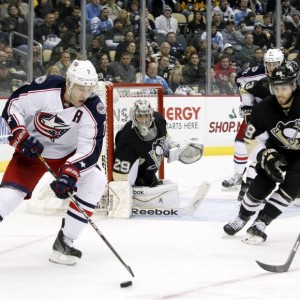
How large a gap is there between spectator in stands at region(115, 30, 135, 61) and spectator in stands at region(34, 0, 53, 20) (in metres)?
0.97

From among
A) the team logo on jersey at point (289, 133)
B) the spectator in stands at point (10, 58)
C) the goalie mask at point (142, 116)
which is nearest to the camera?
the team logo on jersey at point (289, 133)

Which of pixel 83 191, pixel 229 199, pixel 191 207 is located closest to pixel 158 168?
pixel 191 207

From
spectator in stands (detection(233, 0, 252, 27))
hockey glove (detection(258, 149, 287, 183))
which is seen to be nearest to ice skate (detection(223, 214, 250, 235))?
hockey glove (detection(258, 149, 287, 183))

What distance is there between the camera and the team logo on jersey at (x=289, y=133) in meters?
4.71

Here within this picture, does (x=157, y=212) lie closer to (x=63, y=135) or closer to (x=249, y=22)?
(x=63, y=135)

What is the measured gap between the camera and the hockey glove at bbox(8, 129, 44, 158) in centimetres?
402

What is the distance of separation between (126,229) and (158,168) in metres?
0.86

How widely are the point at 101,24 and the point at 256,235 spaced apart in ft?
17.7

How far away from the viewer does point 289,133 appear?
4.72 meters

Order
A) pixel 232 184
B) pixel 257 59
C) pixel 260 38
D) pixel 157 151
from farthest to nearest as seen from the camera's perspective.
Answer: pixel 260 38 → pixel 257 59 → pixel 232 184 → pixel 157 151

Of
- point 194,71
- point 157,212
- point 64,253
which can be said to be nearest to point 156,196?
point 157,212

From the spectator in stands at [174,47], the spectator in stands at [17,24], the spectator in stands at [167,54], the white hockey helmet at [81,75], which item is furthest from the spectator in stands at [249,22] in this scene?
the white hockey helmet at [81,75]

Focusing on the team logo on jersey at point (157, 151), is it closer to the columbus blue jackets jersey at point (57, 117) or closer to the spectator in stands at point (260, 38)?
the columbus blue jackets jersey at point (57, 117)

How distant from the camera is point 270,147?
4.83m
